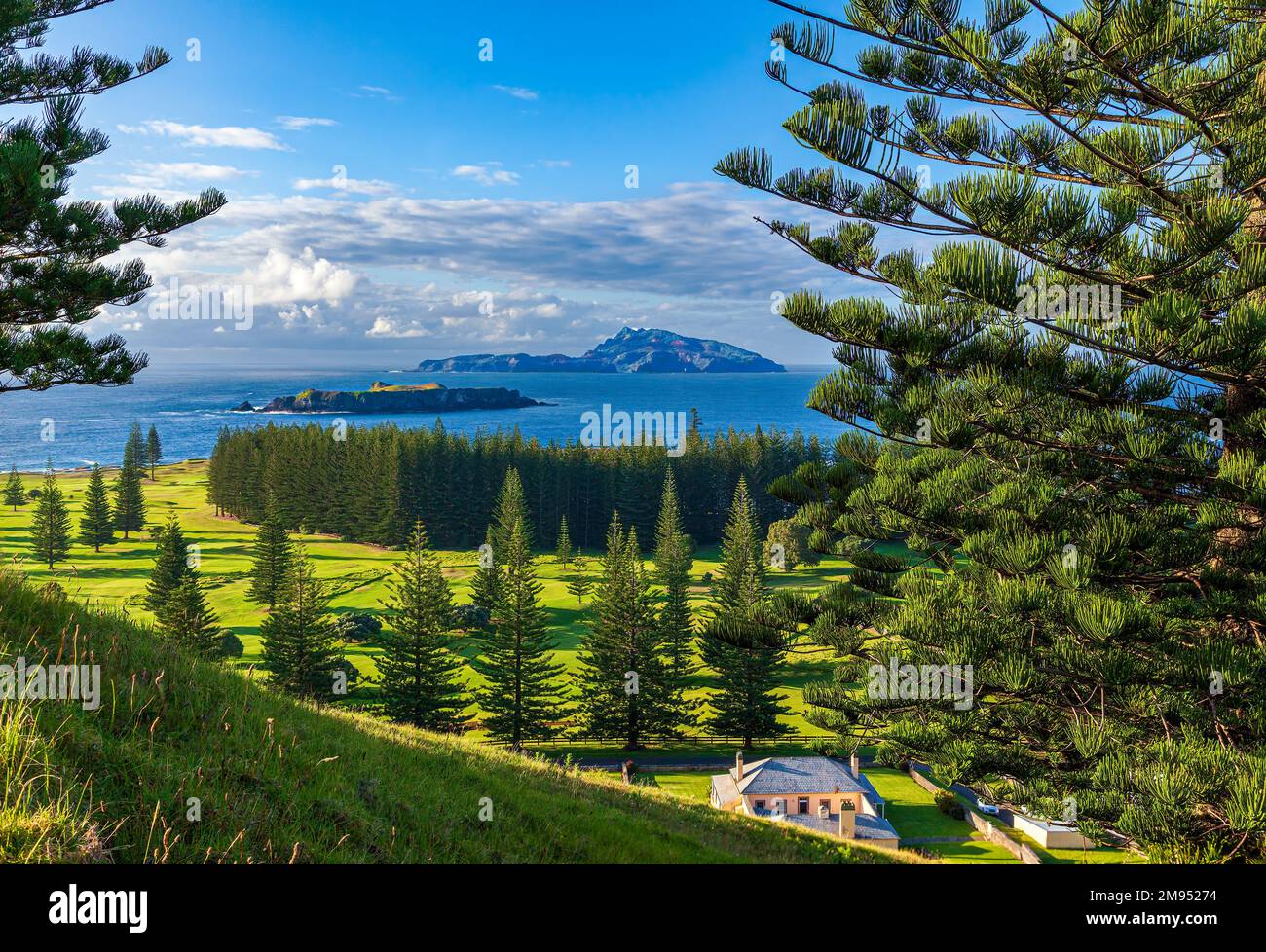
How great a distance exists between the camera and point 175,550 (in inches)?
1353

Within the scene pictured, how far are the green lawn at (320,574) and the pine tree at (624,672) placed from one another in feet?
6.20

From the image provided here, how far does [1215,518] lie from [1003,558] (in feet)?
5.00

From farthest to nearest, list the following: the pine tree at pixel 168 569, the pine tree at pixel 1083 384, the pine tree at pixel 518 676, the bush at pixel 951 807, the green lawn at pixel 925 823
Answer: the pine tree at pixel 168 569
the pine tree at pixel 518 676
the bush at pixel 951 807
the green lawn at pixel 925 823
the pine tree at pixel 1083 384

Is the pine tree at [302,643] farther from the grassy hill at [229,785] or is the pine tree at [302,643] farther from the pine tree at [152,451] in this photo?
the pine tree at [152,451]

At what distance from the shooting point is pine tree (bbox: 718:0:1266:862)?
5070 mm

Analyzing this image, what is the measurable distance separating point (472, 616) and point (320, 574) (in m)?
18.2

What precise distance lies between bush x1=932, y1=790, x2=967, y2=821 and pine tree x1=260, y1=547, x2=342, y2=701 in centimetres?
2261

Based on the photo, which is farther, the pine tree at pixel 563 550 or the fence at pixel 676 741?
the pine tree at pixel 563 550

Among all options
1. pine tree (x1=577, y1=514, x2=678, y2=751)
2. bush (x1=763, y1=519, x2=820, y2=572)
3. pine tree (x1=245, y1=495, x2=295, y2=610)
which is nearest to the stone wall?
pine tree (x1=577, y1=514, x2=678, y2=751)

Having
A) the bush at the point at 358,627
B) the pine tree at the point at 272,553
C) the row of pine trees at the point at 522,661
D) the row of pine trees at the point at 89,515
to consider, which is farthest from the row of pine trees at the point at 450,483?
the row of pine trees at the point at 522,661

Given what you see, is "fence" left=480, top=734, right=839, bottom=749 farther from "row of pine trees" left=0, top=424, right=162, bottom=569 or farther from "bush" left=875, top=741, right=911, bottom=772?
"row of pine trees" left=0, top=424, right=162, bottom=569

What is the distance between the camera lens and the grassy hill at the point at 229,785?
3471mm
